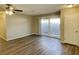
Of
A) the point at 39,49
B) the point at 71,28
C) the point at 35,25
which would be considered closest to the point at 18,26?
the point at 35,25

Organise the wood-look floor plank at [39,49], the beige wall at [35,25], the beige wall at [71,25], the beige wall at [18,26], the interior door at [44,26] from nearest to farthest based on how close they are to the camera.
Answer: the wood-look floor plank at [39,49]
the beige wall at [71,25]
the beige wall at [18,26]
the interior door at [44,26]
the beige wall at [35,25]

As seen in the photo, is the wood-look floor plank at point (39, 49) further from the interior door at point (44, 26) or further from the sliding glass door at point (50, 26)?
the interior door at point (44, 26)

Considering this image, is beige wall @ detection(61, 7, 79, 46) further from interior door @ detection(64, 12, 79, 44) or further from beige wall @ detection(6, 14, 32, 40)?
beige wall @ detection(6, 14, 32, 40)

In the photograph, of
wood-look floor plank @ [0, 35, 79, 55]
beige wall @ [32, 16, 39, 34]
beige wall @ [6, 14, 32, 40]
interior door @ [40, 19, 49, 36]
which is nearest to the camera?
wood-look floor plank @ [0, 35, 79, 55]

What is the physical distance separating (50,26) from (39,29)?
113 cm

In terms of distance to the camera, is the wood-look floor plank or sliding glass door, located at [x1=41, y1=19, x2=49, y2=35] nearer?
the wood-look floor plank

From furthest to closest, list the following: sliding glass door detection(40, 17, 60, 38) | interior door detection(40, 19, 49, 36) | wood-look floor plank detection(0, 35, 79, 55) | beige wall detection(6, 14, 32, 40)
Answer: interior door detection(40, 19, 49, 36) < sliding glass door detection(40, 17, 60, 38) < beige wall detection(6, 14, 32, 40) < wood-look floor plank detection(0, 35, 79, 55)

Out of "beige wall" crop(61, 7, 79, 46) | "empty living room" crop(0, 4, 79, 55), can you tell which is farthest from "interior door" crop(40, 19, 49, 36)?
"beige wall" crop(61, 7, 79, 46)

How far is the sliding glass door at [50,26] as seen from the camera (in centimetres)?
657

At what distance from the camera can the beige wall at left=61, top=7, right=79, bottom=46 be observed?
13.7 feet

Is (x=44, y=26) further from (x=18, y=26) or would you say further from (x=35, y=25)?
(x=18, y=26)

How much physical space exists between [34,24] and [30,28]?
1.69ft

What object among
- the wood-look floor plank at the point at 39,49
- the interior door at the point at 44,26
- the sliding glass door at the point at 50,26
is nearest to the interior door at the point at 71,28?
the wood-look floor plank at the point at 39,49
